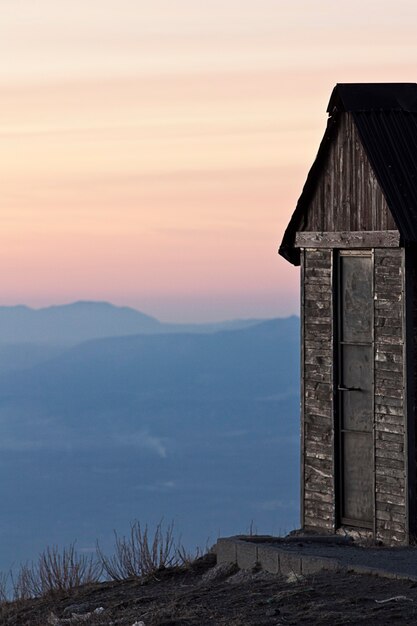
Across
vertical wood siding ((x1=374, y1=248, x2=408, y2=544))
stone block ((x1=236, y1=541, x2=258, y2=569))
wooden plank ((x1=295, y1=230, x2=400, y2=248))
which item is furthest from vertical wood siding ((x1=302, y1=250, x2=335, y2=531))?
stone block ((x1=236, y1=541, x2=258, y2=569))

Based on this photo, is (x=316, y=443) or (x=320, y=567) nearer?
(x=320, y=567)

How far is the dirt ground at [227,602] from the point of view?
12.4m

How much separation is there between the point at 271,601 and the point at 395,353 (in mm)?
4695

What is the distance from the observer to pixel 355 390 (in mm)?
17734

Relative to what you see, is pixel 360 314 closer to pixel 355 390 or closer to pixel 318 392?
pixel 355 390

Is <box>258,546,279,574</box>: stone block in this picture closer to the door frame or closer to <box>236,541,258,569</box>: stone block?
<box>236,541,258,569</box>: stone block

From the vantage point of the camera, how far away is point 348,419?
17.9 m

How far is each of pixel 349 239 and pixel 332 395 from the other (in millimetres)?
1868

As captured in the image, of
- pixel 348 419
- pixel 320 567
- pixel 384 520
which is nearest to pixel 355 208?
pixel 348 419

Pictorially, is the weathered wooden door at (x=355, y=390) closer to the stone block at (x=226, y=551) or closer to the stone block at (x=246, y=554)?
the stone block at (x=226, y=551)

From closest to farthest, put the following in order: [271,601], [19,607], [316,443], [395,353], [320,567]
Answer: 1. [271,601]
2. [320,567]
3. [19,607]
4. [395,353]
5. [316,443]

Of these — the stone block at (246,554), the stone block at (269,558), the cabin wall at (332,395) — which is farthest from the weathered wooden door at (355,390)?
the stone block at (269,558)

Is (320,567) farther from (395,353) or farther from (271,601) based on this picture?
(395,353)

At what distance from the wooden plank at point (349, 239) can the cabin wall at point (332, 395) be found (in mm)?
83
